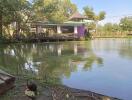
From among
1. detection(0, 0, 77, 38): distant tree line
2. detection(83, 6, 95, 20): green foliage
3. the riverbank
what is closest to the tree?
detection(0, 0, 77, 38): distant tree line

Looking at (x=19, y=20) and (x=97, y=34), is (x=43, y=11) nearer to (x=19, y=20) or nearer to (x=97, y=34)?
(x=19, y=20)

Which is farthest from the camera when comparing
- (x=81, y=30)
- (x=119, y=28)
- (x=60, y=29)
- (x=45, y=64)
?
(x=119, y=28)

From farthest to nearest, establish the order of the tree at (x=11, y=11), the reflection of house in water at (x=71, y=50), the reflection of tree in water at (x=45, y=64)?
the tree at (x=11, y=11) < the reflection of house in water at (x=71, y=50) < the reflection of tree in water at (x=45, y=64)

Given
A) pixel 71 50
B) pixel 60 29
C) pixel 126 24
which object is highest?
pixel 126 24

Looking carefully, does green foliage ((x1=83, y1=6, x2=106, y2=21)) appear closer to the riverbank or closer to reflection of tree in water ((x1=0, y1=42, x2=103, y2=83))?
reflection of tree in water ((x1=0, y1=42, x2=103, y2=83))

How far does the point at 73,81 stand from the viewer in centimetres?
1151

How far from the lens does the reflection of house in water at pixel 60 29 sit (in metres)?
41.7

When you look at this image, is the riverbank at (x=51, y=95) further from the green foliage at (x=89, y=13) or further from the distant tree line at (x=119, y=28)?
the green foliage at (x=89, y=13)

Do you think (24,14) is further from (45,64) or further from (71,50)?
(45,64)

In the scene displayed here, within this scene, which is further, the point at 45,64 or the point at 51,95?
the point at 45,64

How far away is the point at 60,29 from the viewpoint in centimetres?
4438

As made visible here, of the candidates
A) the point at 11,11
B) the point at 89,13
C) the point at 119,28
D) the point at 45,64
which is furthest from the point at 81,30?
the point at 45,64

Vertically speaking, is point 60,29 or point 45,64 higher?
point 60,29

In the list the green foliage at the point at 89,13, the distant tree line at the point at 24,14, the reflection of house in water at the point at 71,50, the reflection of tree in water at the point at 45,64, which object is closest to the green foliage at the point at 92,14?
the green foliage at the point at 89,13
